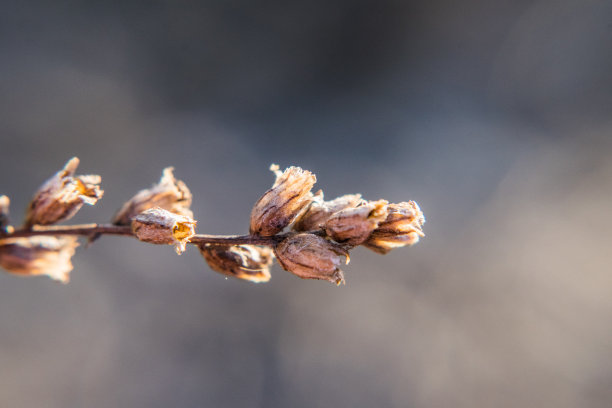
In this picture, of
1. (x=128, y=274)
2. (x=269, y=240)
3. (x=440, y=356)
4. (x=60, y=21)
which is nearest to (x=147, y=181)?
(x=128, y=274)

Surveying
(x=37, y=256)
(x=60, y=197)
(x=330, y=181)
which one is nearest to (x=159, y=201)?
(x=60, y=197)

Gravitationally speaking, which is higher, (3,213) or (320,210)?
(3,213)

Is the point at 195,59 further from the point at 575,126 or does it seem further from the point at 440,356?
the point at 575,126

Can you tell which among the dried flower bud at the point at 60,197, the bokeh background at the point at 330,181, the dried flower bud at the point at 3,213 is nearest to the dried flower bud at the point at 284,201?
the dried flower bud at the point at 60,197

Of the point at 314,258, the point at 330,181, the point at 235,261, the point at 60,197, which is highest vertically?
the point at 330,181

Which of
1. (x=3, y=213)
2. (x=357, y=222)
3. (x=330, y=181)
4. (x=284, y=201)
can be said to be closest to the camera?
(x=357, y=222)

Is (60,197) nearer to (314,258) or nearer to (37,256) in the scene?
(37,256)

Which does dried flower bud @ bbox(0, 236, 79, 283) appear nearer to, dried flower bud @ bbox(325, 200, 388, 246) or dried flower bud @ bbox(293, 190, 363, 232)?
dried flower bud @ bbox(293, 190, 363, 232)
